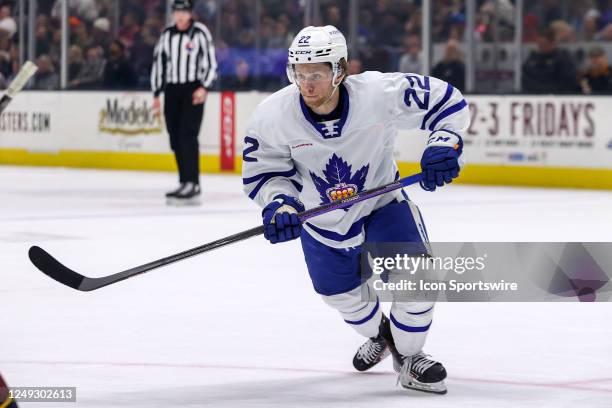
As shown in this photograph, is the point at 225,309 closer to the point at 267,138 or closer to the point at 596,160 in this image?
the point at 267,138

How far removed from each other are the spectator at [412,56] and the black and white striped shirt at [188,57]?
3.16 metres

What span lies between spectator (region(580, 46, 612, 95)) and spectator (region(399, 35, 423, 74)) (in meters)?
1.69

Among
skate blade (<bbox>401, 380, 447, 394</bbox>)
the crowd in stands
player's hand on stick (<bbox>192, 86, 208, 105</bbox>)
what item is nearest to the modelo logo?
the crowd in stands

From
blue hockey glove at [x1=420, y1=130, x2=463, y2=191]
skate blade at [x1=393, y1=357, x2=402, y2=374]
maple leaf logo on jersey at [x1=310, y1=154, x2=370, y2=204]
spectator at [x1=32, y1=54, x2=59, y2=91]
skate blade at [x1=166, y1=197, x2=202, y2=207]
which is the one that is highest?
blue hockey glove at [x1=420, y1=130, x2=463, y2=191]

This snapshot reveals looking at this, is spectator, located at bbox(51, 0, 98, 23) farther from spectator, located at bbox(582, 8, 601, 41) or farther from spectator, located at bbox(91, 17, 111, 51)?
spectator, located at bbox(582, 8, 601, 41)

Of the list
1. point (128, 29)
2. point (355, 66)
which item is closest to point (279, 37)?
point (355, 66)

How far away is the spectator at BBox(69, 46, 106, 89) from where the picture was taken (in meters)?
15.6

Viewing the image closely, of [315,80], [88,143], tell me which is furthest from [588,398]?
[88,143]

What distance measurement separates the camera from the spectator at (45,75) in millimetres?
16047

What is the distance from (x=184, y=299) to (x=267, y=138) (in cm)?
185

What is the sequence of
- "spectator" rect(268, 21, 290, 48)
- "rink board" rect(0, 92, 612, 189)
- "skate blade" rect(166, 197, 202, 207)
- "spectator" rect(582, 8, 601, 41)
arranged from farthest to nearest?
"spectator" rect(268, 21, 290, 48)
"spectator" rect(582, 8, 601, 41)
"rink board" rect(0, 92, 612, 189)
"skate blade" rect(166, 197, 202, 207)

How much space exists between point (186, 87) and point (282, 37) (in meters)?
3.90

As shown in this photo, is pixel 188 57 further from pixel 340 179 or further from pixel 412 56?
pixel 340 179

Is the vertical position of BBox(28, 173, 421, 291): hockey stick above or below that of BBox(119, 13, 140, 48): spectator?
below
